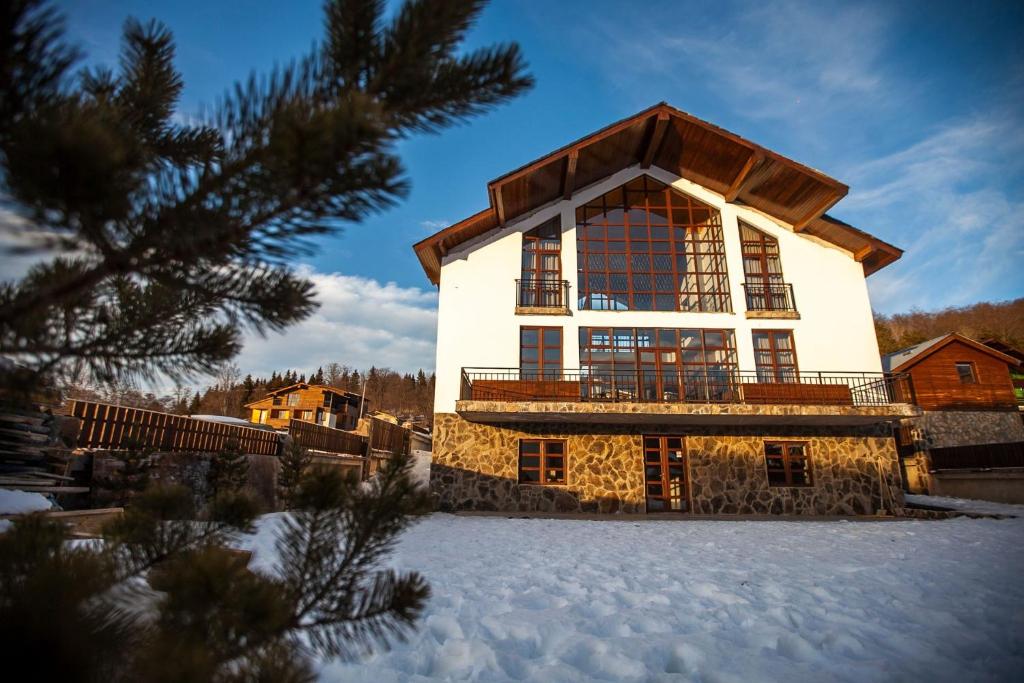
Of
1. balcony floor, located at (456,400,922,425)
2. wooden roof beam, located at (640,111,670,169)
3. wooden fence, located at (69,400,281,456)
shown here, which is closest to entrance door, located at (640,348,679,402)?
balcony floor, located at (456,400,922,425)

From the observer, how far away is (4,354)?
3.14 feet

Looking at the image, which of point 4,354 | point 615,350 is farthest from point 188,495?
point 615,350

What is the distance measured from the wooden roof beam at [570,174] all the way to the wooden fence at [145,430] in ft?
35.1

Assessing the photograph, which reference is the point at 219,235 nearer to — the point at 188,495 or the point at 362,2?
the point at 362,2

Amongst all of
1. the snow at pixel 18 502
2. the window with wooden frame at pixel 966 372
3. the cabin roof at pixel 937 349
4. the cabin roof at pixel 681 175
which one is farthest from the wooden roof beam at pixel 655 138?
the window with wooden frame at pixel 966 372

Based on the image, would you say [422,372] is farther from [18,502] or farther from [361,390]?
[18,502]

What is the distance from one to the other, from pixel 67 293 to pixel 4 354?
0.18 meters

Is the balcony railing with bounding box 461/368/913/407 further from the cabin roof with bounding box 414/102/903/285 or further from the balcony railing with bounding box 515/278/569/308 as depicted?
the cabin roof with bounding box 414/102/903/285

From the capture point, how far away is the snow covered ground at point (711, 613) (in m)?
2.77

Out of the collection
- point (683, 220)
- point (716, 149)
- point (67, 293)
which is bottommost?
point (67, 293)

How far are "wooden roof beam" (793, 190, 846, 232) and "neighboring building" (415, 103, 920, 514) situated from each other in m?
0.06

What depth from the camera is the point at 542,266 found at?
14023 mm

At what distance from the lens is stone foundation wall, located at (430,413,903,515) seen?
39.8 feet

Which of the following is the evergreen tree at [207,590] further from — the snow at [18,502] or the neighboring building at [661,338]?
the neighboring building at [661,338]
